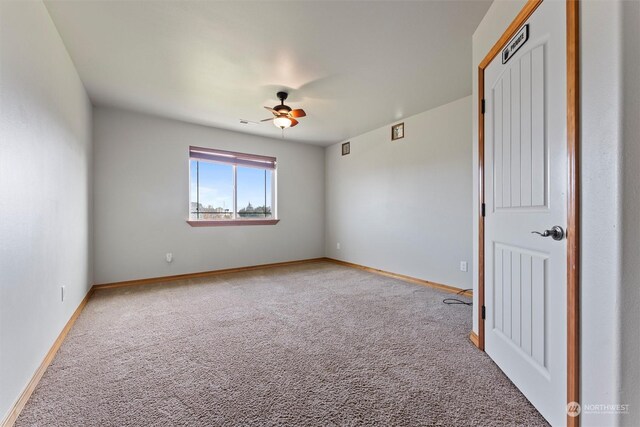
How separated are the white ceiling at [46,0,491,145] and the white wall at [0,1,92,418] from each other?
400mm

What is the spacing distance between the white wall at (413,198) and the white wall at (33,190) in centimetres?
393

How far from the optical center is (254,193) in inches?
200

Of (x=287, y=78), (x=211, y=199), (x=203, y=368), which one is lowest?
(x=203, y=368)

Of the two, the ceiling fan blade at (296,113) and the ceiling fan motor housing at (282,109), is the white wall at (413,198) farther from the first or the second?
the ceiling fan motor housing at (282,109)

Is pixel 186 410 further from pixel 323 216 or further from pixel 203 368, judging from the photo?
pixel 323 216

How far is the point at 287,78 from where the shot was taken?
285 centimetres

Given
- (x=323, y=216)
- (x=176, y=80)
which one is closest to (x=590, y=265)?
(x=176, y=80)

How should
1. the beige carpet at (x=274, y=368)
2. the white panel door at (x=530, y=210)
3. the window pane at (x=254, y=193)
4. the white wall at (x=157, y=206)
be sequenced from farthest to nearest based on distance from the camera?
1. the window pane at (x=254, y=193)
2. the white wall at (x=157, y=206)
3. the beige carpet at (x=274, y=368)
4. the white panel door at (x=530, y=210)

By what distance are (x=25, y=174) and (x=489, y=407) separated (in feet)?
9.27

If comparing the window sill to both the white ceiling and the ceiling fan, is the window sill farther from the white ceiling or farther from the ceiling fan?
the ceiling fan

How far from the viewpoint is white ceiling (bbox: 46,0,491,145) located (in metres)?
1.92

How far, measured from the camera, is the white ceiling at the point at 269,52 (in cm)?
192

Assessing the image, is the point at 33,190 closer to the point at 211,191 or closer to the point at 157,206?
the point at 157,206
